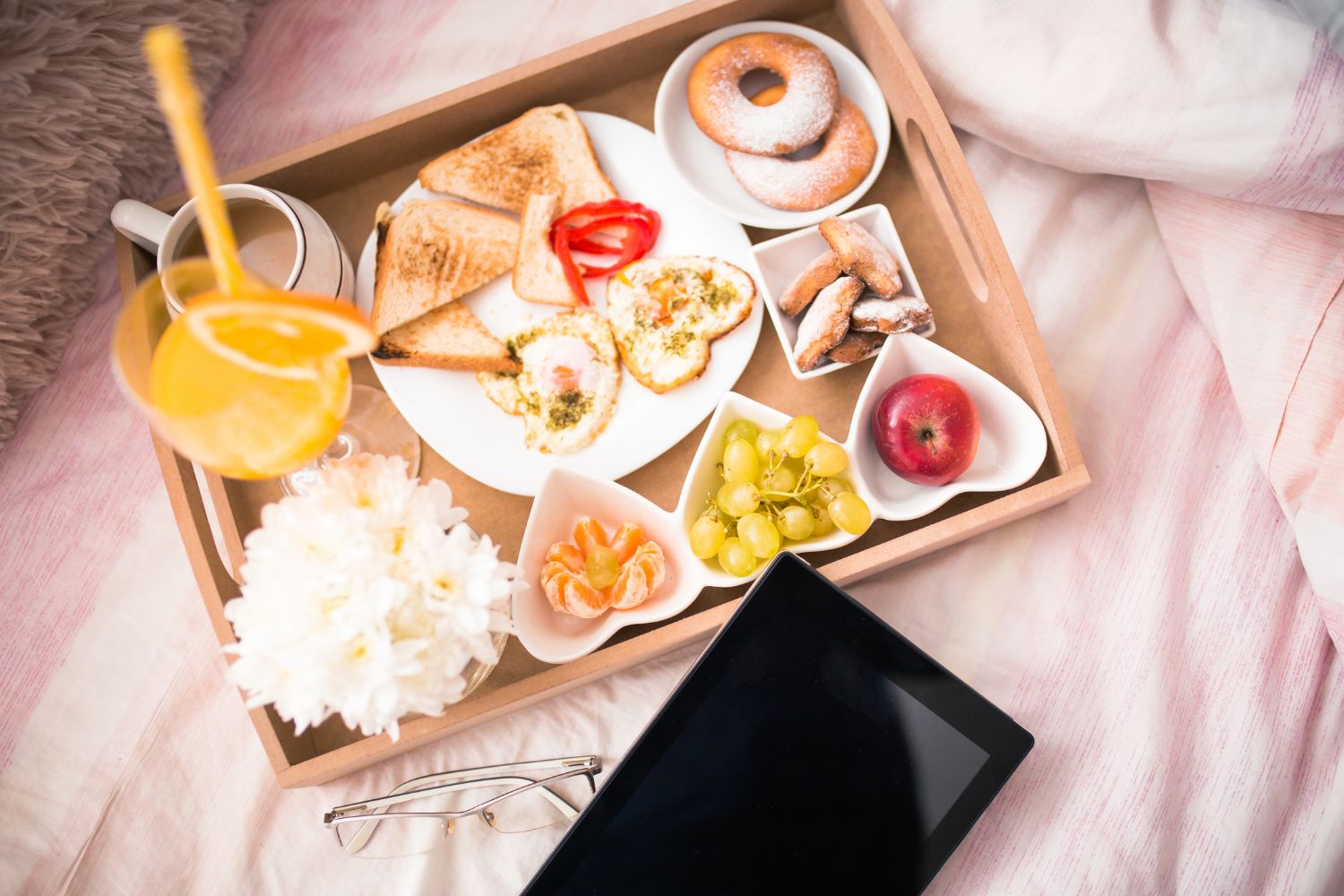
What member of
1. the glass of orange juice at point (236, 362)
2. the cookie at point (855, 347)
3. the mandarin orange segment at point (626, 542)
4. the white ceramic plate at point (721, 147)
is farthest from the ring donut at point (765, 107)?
the glass of orange juice at point (236, 362)

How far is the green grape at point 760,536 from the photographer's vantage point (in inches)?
31.5

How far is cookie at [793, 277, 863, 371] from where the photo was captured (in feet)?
2.77

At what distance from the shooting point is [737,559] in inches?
31.8

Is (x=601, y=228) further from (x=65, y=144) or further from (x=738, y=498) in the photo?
(x=65, y=144)

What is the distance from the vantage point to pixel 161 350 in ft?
1.78

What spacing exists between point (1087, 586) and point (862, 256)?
0.45 meters

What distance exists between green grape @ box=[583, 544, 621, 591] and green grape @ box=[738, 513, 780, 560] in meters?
0.13

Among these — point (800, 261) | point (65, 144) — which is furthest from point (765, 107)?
point (65, 144)

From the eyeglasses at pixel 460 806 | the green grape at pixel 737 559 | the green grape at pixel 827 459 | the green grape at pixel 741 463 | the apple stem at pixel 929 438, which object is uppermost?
the apple stem at pixel 929 438

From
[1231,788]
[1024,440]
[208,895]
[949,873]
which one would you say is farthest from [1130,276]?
[208,895]

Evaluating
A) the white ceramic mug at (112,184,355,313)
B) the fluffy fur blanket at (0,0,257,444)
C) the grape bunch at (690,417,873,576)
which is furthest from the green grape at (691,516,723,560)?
the fluffy fur blanket at (0,0,257,444)

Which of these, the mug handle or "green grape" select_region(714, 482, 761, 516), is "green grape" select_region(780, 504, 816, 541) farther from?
the mug handle

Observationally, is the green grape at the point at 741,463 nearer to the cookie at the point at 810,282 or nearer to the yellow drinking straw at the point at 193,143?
the cookie at the point at 810,282

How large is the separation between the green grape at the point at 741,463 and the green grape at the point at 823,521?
72 millimetres
